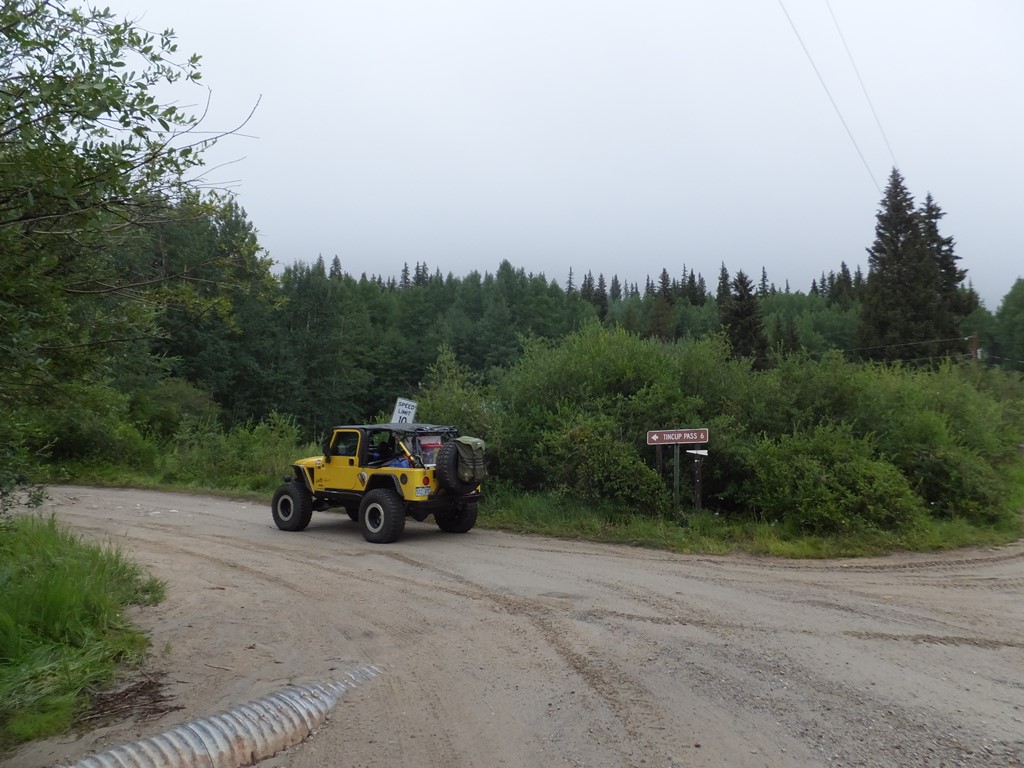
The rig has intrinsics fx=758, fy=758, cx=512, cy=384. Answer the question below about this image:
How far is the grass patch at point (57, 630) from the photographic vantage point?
490 cm

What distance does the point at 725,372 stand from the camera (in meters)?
15.8

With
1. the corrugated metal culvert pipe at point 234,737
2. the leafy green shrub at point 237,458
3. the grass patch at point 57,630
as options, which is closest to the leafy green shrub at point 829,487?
the corrugated metal culvert pipe at point 234,737

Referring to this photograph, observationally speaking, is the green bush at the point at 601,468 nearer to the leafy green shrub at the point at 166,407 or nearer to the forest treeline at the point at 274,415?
the forest treeline at the point at 274,415

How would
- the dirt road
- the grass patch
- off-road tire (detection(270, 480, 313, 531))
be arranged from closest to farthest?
the dirt road, the grass patch, off-road tire (detection(270, 480, 313, 531))

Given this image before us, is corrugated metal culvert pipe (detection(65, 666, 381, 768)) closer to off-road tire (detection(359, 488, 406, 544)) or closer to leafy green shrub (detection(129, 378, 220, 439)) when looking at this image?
off-road tire (detection(359, 488, 406, 544))

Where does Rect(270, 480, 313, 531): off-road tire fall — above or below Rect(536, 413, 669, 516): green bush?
below

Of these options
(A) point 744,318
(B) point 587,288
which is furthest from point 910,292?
(B) point 587,288

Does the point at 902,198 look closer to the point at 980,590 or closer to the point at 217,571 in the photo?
the point at 980,590

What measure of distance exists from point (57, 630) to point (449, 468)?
23.4 ft

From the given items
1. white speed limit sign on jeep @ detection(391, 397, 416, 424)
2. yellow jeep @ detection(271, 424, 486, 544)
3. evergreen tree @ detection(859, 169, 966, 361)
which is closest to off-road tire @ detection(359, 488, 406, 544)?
yellow jeep @ detection(271, 424, 486, 544)

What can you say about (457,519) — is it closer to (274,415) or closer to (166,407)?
(274,415)

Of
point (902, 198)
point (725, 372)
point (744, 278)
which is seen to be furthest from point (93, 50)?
point (902, 198)

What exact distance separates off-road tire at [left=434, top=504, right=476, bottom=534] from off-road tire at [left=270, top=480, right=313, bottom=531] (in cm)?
245

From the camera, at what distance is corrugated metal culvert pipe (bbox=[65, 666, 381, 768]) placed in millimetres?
4191
